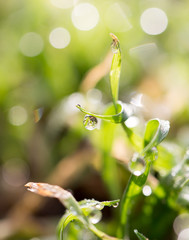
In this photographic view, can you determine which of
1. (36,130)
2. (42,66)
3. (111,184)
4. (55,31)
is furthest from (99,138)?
(55,31)

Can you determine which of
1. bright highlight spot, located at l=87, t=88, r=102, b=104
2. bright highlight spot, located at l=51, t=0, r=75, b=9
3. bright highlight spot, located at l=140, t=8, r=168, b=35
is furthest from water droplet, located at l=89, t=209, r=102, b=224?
bright highlight spot, located at l=51, t=0, r=75, b=9

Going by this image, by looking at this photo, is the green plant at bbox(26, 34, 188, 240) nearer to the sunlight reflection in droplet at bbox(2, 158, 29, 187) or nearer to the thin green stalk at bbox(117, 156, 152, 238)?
the thin green stalk at bbox(117, 156, 152, 238)

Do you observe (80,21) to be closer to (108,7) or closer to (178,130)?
(108,7)

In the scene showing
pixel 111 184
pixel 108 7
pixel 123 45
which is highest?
pixel 108 7

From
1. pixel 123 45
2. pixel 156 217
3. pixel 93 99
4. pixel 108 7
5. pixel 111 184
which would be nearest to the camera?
pixel 156 217

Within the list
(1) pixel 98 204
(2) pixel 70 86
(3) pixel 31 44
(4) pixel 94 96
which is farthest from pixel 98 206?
(3) pixel 31 44

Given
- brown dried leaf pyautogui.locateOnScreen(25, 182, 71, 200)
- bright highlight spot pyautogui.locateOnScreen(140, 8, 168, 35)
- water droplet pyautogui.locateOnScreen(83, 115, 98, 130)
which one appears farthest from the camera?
bright highlight spot pyautogui.locateOnScreen(140, 8, 168, 35)

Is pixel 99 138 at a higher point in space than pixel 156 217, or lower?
higher

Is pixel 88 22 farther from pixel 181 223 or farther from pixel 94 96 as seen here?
pixel 181 223
